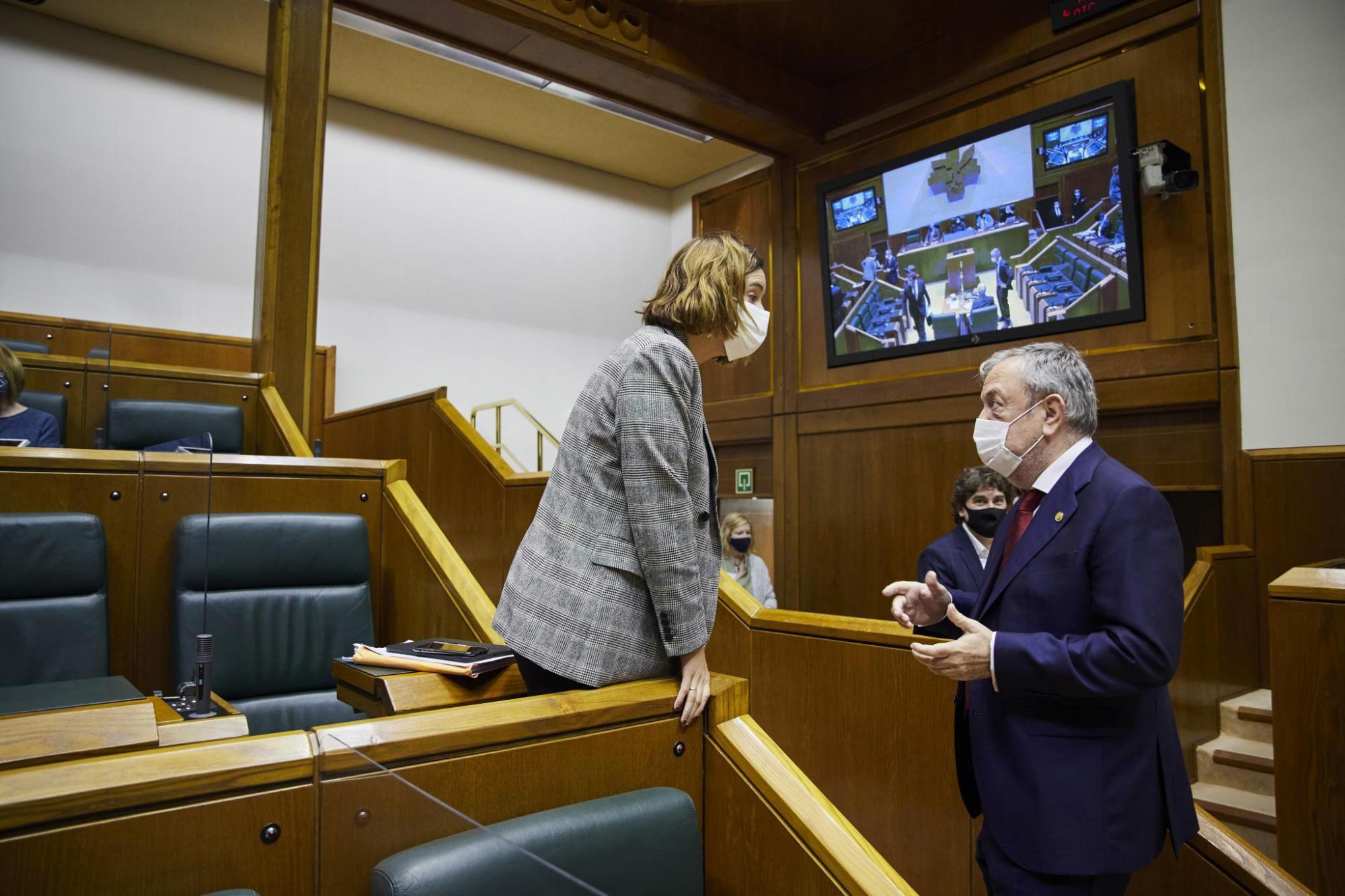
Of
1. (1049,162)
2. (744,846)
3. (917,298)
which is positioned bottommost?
(744,846)

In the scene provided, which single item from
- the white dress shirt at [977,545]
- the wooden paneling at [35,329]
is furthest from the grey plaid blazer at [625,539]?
the wooden paneling at [35,329]

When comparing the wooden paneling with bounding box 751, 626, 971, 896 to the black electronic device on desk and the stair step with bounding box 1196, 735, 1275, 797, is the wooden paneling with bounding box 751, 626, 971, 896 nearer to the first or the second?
the black electronic device on desk

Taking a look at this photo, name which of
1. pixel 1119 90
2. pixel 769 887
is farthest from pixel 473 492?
pixel 1119 90

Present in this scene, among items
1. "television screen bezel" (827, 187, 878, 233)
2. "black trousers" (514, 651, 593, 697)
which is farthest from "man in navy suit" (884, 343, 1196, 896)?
"television screen bezel" (827, 187, 878, 233)

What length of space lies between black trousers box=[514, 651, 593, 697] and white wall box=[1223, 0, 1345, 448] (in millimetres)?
3454

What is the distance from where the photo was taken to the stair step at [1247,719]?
3.09 meters

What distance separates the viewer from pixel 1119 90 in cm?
398

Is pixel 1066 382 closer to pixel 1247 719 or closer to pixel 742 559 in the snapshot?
pixel 1247 719

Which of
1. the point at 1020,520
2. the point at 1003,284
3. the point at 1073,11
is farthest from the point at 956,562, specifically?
the point at 1073,11

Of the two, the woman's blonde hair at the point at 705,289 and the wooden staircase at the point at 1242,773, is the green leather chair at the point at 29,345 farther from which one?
the wooden staircase at the point at 1242,773

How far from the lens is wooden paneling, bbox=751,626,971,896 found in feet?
7.09

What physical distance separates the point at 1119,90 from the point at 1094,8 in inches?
18.4

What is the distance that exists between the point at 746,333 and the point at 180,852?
1.05m

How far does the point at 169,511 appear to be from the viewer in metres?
2.22
